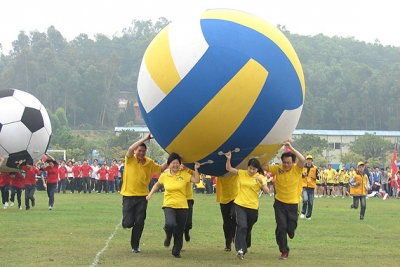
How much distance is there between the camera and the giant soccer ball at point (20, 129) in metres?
18.0

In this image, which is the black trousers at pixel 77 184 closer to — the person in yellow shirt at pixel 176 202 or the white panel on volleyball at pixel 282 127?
the person in yellow shirt at pixel 176 202

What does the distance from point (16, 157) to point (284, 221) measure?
9.31m

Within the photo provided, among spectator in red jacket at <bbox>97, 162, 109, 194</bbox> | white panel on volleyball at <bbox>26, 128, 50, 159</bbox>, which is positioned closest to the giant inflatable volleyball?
white panel on volleyball at <bbox>26, 128, 50, 159</bbox>

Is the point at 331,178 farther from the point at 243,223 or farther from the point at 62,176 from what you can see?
the point at 243,223

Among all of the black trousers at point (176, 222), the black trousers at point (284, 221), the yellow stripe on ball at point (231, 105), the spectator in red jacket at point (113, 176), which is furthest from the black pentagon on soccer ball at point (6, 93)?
the spectator in red jacket at point (113, 176)

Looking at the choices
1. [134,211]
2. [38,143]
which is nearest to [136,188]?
[134,211]

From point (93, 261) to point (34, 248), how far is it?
190cm

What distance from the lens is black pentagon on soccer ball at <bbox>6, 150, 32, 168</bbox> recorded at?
1811 cm

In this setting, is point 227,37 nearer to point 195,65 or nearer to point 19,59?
point 195,65

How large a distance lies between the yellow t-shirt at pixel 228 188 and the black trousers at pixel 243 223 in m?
0.60

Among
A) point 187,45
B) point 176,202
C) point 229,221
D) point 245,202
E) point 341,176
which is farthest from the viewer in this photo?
point 341,176

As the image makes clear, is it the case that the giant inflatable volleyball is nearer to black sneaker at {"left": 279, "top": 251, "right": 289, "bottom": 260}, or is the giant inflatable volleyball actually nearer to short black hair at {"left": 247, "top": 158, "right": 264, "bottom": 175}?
short black hair at {"left": 247, "top": 158, "right": 264, "bottom": 175}

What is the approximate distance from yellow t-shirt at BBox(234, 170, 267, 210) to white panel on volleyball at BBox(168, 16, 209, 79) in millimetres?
2550

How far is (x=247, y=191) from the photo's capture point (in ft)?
34.9
